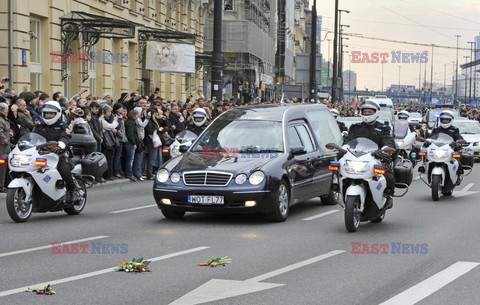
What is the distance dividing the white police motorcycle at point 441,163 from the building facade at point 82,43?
11382 mm

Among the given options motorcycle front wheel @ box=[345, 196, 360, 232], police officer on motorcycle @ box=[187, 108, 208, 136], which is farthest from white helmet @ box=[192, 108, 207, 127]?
motorcycle front wheel @ box=[345, 196, 360, 232]

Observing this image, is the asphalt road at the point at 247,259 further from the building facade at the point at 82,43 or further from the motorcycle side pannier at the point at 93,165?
the building facade at the point at 82,43

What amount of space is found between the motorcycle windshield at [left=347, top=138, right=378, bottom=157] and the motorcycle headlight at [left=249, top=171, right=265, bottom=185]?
1.25 meters

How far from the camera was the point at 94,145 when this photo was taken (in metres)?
15.3

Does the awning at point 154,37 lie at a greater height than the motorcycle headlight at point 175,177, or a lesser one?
greater

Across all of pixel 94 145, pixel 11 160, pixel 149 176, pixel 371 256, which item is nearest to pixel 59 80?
pixel 149 176

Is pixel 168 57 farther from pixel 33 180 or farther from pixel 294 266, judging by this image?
pixel 294 266

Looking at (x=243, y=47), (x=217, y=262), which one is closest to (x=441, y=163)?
(x=217, y=262)

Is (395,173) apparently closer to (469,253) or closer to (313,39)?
(469,253)

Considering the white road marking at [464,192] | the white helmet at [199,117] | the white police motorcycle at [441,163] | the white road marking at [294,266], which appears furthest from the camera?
the white road marking at [464,192]

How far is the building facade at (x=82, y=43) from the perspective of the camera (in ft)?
84.8

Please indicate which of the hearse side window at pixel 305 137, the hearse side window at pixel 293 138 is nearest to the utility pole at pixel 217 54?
the hearse side window at pixel 305 137

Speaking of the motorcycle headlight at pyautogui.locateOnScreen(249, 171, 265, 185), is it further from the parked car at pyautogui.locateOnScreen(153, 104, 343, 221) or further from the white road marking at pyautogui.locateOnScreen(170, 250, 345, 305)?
the white road marking at pyautogui.locateOnScreen(170, 250, 345, 305)

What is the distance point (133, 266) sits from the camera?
8953 millimetres
